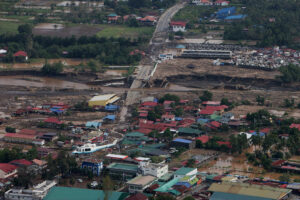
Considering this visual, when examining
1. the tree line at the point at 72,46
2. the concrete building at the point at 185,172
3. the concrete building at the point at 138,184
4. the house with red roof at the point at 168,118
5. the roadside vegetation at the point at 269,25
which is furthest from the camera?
the roadside vegetation at the point at 269,25

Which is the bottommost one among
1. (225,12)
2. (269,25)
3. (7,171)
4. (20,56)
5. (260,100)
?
(7,171)

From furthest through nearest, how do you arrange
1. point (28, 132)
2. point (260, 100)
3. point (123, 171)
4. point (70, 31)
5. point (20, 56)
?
point (70, 31) → point (20, 56) → point (260, 100) → point (28, 132) → point (123, 171)

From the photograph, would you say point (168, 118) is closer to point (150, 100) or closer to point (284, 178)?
point (150, 100)

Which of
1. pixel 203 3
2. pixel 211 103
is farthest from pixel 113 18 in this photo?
pixel 211 103

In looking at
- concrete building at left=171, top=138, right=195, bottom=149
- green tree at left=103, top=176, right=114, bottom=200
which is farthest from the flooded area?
green tree at left=103, top=176, right=114, bottom=200

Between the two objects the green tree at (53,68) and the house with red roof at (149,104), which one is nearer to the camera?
the house with red roof at (149,104)

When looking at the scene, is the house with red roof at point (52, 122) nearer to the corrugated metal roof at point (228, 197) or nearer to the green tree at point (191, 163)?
the green tree at point (191, 163)

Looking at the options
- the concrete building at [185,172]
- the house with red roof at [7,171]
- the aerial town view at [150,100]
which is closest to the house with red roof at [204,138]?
the aerial town view at [150,100]
